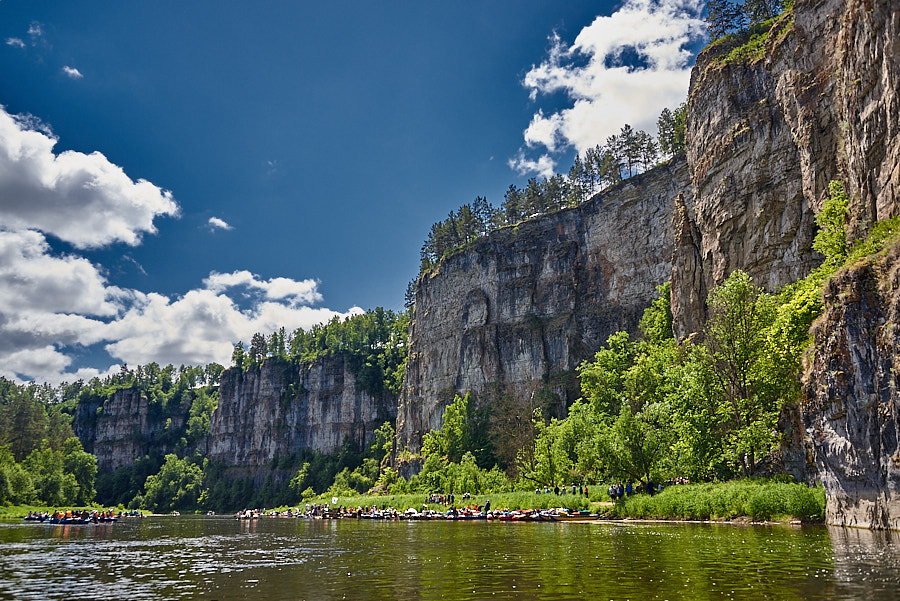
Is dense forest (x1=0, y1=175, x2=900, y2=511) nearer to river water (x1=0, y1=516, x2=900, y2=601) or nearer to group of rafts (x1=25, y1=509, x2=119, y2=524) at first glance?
river water (x1=0, y1=516, x2=900, y2=601)

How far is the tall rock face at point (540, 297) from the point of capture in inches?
3438

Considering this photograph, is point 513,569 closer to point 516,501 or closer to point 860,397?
point 860,397

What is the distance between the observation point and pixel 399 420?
120 meters

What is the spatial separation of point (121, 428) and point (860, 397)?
192729mm

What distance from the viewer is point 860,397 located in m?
26.2

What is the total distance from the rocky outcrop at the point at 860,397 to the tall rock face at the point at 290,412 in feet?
386

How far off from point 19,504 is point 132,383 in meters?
103

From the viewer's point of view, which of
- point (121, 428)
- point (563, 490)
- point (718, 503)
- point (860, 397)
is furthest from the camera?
point (121, 428)

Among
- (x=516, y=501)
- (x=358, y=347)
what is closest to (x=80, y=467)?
(x=358, y=347)

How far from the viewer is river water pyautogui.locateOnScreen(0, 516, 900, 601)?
589 inches

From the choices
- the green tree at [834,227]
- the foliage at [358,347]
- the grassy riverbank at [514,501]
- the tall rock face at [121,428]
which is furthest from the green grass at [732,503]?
the tall rock face at [121,428]

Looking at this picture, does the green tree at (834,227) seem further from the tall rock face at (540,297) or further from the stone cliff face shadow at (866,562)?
the tall rock face at (540,297)

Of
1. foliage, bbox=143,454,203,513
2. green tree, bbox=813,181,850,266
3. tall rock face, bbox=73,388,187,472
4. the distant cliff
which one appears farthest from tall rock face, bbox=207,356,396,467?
green tree, bbox=813,181,850,266

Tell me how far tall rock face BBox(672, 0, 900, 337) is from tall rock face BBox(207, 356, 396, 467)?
9466 centimetres
